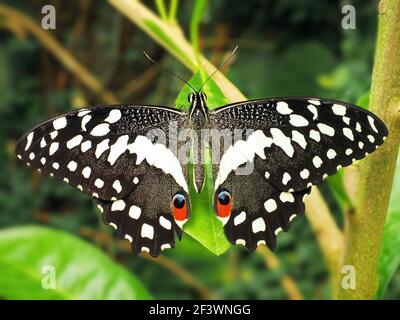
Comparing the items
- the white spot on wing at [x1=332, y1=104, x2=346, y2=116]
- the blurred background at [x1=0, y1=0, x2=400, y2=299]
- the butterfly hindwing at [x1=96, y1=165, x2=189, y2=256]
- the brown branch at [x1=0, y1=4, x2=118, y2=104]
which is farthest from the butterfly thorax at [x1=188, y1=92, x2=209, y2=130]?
the brown branch at [x1=0, y1=4, x2=118, y2=104]

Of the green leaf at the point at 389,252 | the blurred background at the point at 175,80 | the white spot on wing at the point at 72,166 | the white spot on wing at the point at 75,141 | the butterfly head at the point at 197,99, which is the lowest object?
the green leaf at the point at 389,252

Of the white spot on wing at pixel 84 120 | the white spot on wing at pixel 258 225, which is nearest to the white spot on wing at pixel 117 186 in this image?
the white spot on wing at pixel 84 120

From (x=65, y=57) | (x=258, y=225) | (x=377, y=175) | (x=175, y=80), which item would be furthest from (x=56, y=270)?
(x=175, y=80)

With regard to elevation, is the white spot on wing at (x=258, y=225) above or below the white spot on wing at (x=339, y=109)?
below

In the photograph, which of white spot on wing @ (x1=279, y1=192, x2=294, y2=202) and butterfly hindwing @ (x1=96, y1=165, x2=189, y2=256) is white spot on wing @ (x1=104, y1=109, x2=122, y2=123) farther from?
white spot on wing @ (x1=279, y1=192, x2=294, y2=202)

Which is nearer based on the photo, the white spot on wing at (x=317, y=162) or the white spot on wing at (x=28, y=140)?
the white spot on wing at (x=317, y=162)

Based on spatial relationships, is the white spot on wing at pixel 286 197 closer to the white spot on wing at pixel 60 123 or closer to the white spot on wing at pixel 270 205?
the white spot on wing at pixel 270 205

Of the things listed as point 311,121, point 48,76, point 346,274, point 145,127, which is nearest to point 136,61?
point 48,76
